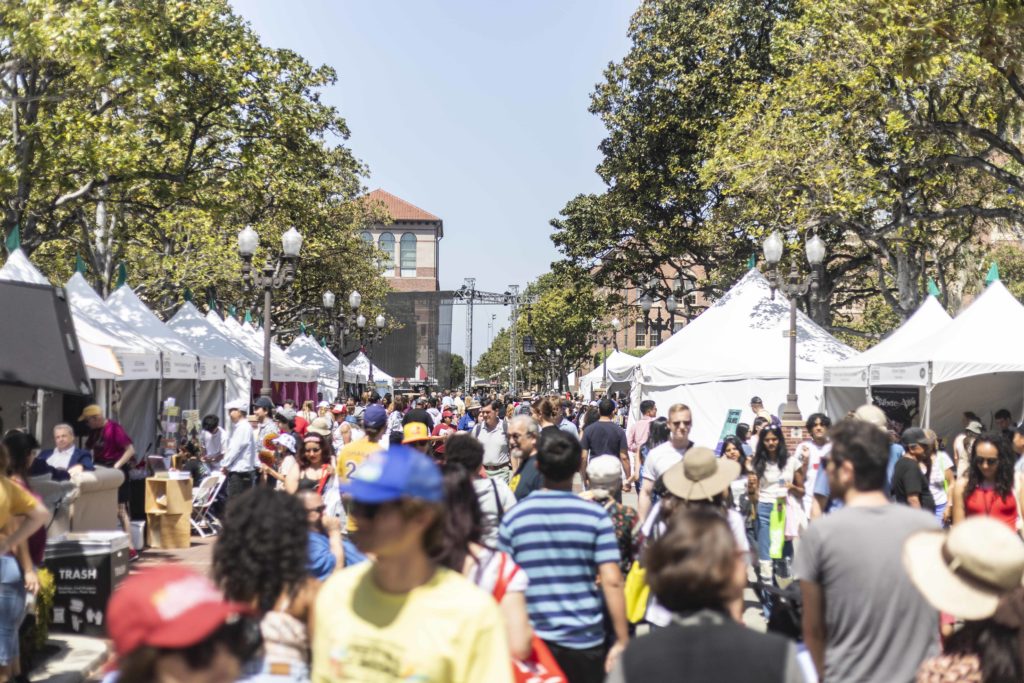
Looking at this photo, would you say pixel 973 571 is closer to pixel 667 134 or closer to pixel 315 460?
pixel 315 460

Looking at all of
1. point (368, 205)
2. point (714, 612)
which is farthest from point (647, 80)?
point (714, 612)

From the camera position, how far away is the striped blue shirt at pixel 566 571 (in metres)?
4.80

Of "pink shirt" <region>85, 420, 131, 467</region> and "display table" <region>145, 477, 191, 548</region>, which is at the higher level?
"pink shirt" <region>85, 420, 131, 467</region>

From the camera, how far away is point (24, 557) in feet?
21.7

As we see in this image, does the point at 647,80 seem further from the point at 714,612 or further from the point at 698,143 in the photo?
the point at 714,612

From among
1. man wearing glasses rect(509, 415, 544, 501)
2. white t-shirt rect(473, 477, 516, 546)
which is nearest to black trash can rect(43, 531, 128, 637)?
man wearing glasses rect(509, 415, 544, 501)

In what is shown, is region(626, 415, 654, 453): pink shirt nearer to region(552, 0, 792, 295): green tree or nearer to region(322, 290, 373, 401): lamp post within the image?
region(322, 290, 373, 401): lamp post

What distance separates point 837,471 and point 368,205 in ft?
147

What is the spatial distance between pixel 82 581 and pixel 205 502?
6.78 metres

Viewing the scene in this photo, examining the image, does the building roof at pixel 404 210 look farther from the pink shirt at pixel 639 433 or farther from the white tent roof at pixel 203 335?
the pink shirt at pixel 639 433

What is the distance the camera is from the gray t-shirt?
12.8 feet

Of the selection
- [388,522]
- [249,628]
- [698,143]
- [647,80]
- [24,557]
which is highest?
[647,80]

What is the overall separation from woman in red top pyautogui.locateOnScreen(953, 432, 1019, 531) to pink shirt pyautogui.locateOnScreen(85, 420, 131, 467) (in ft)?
31.0

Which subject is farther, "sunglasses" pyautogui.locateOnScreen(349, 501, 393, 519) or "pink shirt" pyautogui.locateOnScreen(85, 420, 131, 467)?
"pink shirt" pyautogui.locateOnScreen(85, 420, 131, 467)
